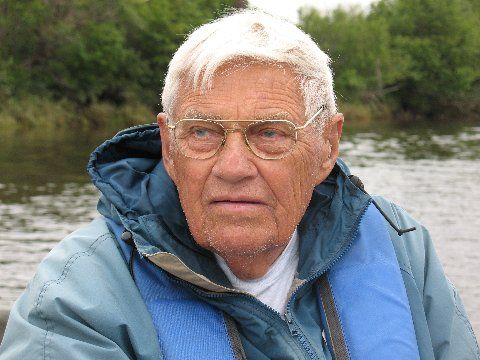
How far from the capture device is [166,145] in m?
2.32

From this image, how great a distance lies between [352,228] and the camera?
241 cm

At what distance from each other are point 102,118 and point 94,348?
36217 millimetres

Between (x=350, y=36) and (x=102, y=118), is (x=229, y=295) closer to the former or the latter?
(x=102, y=118)

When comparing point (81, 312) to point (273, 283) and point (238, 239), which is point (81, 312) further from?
point (273, 283)

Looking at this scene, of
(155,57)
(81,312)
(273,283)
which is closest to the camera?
(81,312)

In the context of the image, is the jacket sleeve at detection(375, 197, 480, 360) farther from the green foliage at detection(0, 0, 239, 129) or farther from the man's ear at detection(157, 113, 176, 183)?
the green foliage at detection(0, 0, 239, 129)

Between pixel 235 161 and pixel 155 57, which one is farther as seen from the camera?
pixel 155 57

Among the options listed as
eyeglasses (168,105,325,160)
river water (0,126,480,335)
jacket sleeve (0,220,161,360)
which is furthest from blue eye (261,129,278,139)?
river water (0,126,480,335)

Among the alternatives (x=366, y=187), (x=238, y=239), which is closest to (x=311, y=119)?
(x=238, y=239)

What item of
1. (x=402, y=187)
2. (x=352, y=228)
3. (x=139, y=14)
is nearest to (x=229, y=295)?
(x=352, y=228)

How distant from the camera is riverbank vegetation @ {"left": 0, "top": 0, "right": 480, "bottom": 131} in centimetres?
3712

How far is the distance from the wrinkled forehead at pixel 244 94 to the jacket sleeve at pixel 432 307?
2.03 ft

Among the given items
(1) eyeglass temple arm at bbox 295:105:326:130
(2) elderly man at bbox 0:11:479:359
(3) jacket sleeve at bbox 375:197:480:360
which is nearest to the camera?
(2) elderly man at bbox 0:11:479:359

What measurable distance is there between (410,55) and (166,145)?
2286 inches
